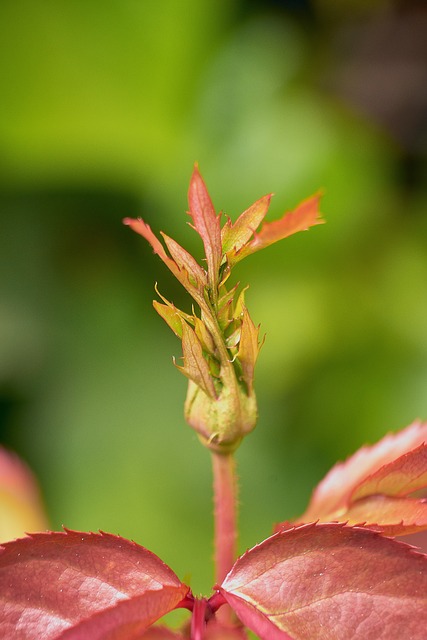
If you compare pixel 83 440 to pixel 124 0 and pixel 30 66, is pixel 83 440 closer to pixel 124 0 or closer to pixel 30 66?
pixel 30 66

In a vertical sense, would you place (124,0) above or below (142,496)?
above

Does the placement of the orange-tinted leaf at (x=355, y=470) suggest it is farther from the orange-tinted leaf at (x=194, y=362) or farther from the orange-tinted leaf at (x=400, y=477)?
the orange-tinted leaf at (x=194, y=362)

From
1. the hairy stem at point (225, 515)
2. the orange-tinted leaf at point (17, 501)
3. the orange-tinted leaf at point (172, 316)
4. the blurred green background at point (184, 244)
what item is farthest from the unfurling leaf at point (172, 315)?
the blurred green background at point (184, 244)

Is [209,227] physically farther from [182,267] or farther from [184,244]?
[184,244]

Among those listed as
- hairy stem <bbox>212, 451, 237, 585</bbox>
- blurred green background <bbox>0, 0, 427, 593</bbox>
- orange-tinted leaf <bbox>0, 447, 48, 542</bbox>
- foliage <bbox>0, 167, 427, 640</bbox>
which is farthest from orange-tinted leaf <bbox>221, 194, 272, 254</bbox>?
blurred green background <bbox>0, 0, 427, 593</bbox>

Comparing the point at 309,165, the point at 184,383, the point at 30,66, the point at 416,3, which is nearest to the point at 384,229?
the point at 309,165

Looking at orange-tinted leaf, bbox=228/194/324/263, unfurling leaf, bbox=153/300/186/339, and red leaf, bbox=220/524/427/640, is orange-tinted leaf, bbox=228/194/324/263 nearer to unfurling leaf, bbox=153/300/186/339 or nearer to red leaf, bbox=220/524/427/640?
unfurling leaf, bbox=153/300/186/339
